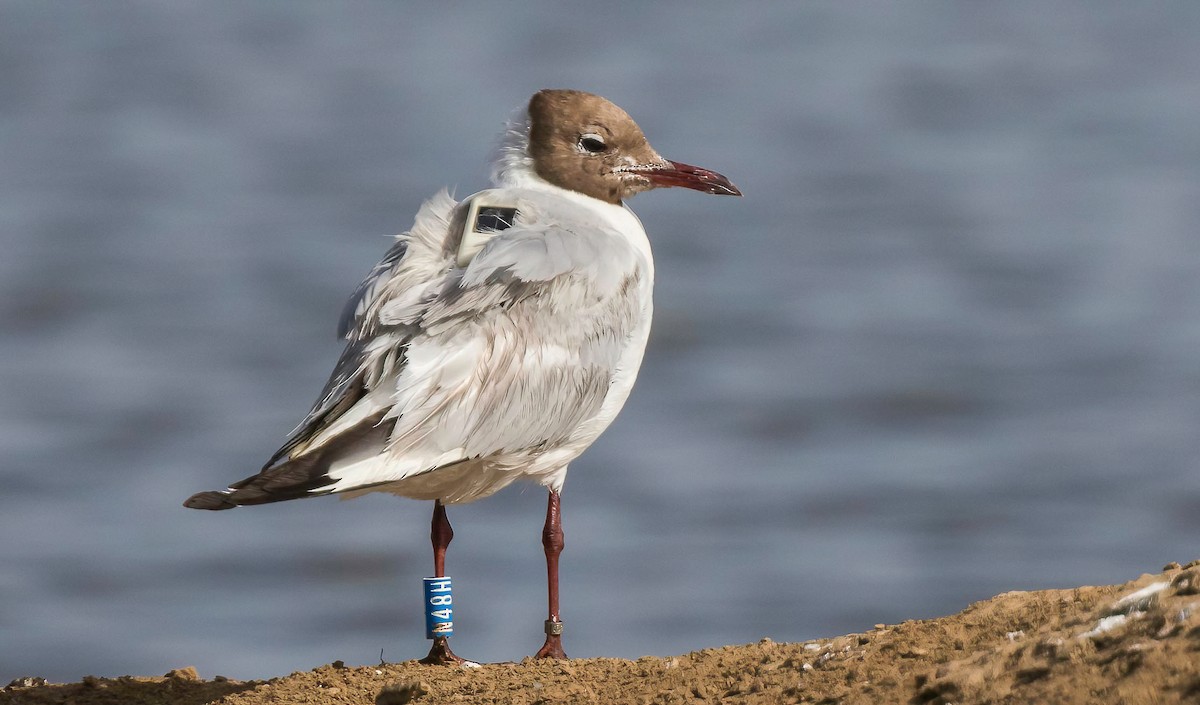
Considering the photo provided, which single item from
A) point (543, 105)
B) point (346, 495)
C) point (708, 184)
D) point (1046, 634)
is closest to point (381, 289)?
point (346, 495)

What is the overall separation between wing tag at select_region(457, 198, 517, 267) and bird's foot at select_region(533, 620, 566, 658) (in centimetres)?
154

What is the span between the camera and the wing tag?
680cm

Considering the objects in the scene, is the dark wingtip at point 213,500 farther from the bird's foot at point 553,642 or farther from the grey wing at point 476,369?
the bird's foot at point 553,642

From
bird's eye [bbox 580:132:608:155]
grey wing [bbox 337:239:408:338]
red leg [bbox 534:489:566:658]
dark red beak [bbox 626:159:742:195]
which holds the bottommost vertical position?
red leg [bbox 534:489:566:658]

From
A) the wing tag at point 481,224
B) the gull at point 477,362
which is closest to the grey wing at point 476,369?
the gull at point 477,362

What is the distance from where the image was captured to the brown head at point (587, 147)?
7.69m

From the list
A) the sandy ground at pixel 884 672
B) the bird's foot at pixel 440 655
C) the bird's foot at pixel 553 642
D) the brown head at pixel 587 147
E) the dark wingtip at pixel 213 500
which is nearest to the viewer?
the sandy ground at pixel 884 672

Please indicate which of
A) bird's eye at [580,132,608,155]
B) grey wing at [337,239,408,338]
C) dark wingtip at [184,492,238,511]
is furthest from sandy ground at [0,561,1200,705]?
bird's eye at [580,132,608,155]

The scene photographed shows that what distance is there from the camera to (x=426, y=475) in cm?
643

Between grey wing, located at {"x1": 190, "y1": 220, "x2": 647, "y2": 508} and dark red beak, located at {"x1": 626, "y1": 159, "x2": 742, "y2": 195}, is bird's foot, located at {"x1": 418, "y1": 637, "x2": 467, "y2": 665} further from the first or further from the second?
dark red beak, located at {"x1": 626, "y1": 159, "x2": 742, "y2": 195}

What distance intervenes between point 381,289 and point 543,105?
60.8 inches

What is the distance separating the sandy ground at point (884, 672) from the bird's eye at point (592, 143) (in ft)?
8.58

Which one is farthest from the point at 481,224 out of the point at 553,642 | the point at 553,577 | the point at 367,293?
the point at 553,642

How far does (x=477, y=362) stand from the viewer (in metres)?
6.57
